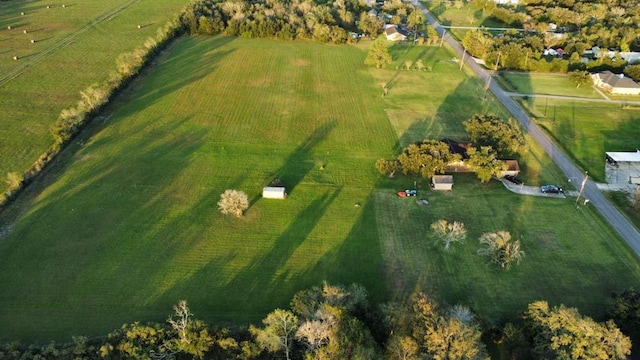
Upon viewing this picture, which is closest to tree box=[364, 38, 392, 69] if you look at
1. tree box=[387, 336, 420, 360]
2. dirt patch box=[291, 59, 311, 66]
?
dirt patch box=[291, 59, 311, 66]

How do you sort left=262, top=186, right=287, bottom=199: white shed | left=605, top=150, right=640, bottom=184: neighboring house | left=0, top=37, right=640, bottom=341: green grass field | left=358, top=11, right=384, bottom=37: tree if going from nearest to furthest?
1. left=0, top=37, right=640, bottom=341: green grass field
2. left=262, top=186, right=287, bottom=199: white shed
3. left=605, top=150, right=640, bottom=184: neighboring house
4. left=358, top=11, right=384, bottom=37: tree

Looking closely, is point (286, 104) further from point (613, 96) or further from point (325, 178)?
point (613, 96)

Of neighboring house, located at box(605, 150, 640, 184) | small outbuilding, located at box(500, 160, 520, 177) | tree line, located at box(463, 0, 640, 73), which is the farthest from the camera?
tree line, located at box(463, 0, 640, 73)

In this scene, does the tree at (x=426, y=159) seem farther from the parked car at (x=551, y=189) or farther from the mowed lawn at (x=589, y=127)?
the mowed lawn at (x=589, y=127)

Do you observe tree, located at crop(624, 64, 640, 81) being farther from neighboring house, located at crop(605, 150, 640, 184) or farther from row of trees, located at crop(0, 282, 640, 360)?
row of trees, located at crop(0, 282, 640, 360)

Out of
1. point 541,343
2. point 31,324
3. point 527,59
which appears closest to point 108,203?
point 31,324

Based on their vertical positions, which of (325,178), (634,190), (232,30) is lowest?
(634,190)

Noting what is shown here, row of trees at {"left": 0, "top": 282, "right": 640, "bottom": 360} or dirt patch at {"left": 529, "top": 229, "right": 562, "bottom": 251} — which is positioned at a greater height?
row of trees at {"left": 0, "top": 282, "right": 640, "bottom": 360}

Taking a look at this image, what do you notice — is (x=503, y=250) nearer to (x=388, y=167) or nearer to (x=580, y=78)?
(x=388, y=167)
